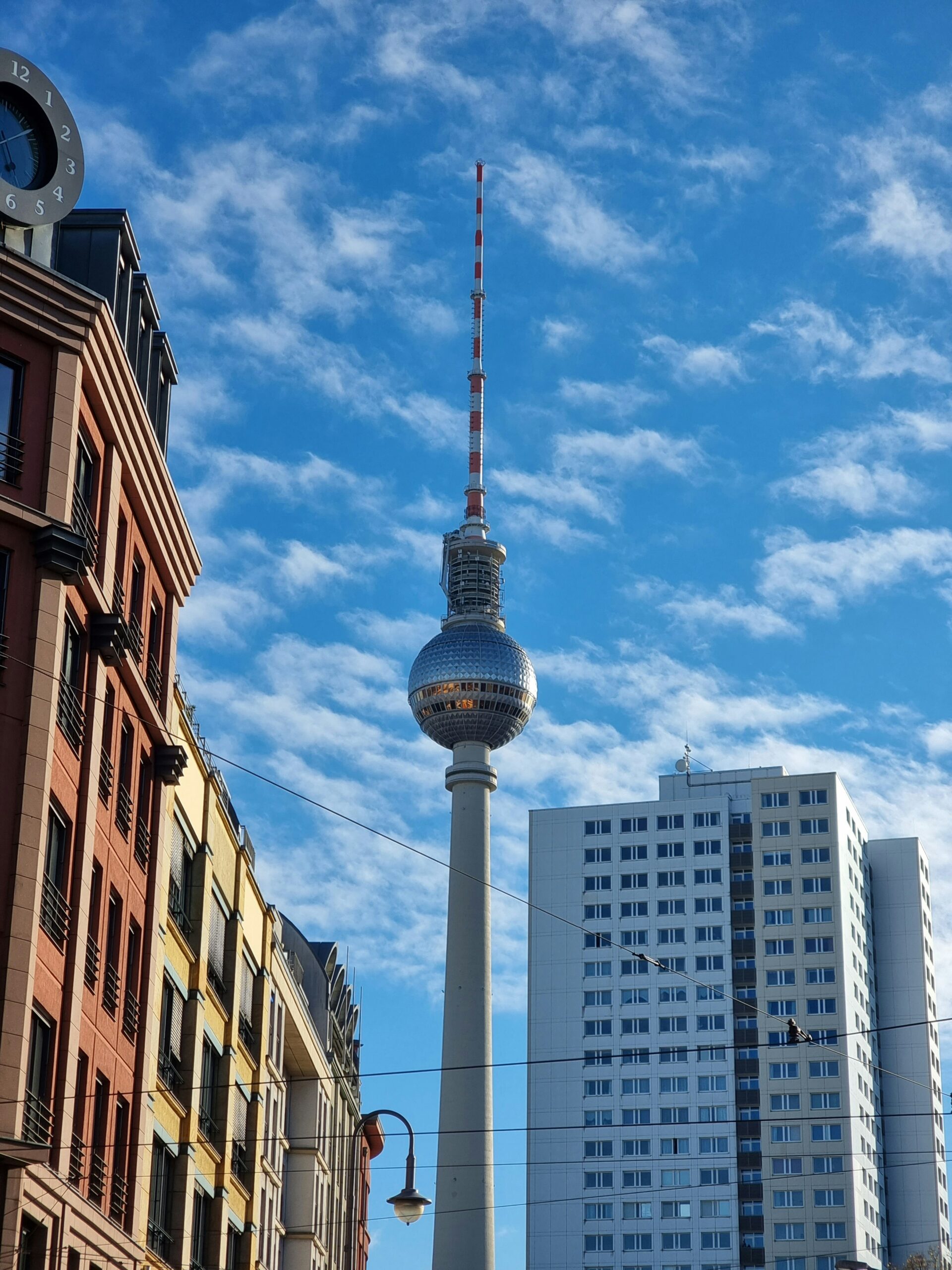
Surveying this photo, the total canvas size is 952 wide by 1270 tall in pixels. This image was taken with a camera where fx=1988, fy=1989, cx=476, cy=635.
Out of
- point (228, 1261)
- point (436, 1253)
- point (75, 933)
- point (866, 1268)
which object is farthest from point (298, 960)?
point (436, 1253)

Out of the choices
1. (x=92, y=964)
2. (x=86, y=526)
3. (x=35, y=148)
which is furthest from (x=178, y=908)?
(x=35, y=148)

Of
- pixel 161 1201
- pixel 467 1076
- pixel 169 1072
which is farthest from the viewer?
pixel 467 1076

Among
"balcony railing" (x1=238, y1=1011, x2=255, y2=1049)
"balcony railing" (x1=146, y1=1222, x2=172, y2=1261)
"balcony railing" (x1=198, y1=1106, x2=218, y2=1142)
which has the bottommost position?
"balcony railing" (x1=146, y1=1222, x2=172, y2=1261)

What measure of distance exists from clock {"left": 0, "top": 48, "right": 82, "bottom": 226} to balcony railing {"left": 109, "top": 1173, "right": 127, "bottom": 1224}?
17315 mm

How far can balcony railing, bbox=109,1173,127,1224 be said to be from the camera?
118 ft

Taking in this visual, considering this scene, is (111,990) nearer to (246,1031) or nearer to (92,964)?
(92,964)

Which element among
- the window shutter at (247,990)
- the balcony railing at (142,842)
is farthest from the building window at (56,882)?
the window shutter at (247,990)

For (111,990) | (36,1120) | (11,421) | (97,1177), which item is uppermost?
(11,421)

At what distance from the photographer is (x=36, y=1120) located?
30.6 m

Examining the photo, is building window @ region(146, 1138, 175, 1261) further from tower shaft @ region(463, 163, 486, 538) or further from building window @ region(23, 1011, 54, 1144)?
tower shaft @ region(463, 163, 486, 538)

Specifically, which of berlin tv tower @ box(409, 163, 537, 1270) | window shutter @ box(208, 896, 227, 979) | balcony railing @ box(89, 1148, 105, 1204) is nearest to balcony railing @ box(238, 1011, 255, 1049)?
window shutter @ box(208, 896, 227, 979)

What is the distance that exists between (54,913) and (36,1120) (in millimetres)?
3360

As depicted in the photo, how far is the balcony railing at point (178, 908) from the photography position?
42969 mm

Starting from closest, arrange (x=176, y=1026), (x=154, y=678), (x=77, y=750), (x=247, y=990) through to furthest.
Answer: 1. (x=77, y=750)
2. (x=154, y=678)
3. (x=176, y=1026)
4. (x=247, y=990)
